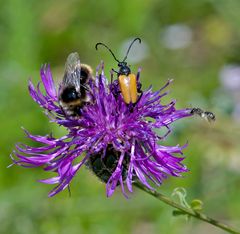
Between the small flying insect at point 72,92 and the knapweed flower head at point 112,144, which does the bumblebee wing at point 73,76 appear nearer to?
the small flying insect at point 72,92

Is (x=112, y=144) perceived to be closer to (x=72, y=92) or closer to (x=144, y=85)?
(x=72, y=92)

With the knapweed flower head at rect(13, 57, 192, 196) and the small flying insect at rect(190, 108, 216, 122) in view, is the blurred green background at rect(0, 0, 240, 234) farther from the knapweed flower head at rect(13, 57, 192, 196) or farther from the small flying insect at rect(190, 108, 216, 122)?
the small flying insect at rect(190, 108, 216, 122)

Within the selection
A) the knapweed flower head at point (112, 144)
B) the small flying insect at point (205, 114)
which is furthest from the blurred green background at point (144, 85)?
the small flying insect at point (205, 114)

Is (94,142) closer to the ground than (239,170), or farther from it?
closer to the ground

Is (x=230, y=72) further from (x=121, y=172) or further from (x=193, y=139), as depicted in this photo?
(x=121, y=172)

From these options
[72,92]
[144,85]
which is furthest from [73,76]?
[144,85]

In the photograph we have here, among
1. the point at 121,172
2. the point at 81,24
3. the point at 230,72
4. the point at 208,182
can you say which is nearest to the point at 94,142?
the point at 121,172

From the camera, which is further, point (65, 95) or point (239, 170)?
point (239, 170)
